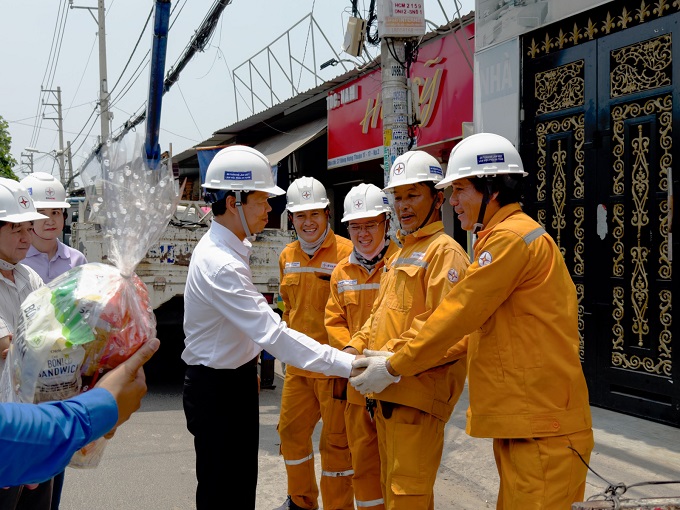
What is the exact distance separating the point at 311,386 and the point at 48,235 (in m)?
2.09

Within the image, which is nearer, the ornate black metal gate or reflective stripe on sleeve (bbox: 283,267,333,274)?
reflective stripe on sleeve (bbox: 283,267,333,274)

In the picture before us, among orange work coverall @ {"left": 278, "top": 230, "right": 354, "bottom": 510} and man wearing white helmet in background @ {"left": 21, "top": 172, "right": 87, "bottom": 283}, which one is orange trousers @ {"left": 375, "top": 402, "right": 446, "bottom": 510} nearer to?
orange work coverall @ {"left": 278, "top": 230, "right": 354, "bottom": 510}

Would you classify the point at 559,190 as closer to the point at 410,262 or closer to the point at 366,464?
the point at 410,262

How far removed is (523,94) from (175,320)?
183 inches

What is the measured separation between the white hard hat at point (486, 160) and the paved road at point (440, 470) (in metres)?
2.50

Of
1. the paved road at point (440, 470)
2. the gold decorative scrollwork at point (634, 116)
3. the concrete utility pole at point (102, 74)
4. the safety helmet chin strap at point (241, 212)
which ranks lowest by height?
the paved road at point (440, 470)

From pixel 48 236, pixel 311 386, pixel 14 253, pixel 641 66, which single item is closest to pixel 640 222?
pixel 641 66

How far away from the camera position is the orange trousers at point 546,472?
2.66m

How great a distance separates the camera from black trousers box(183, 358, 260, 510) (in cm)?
320

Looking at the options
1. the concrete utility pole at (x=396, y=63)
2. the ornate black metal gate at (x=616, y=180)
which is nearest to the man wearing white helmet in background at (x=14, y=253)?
the concrete utility pole at (x=396, y=63)

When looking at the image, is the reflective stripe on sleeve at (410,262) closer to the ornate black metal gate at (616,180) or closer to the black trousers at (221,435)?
the black trousers at (221,435)

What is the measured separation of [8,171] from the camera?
2712 cm

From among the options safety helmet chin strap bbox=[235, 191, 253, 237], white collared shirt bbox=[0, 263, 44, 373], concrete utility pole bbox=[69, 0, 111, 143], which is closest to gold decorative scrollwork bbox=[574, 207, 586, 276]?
safety helmet chin strap bbox=[235, 191, 253, 237]

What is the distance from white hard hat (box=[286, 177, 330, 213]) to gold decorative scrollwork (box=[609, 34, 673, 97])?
2.84 metres
